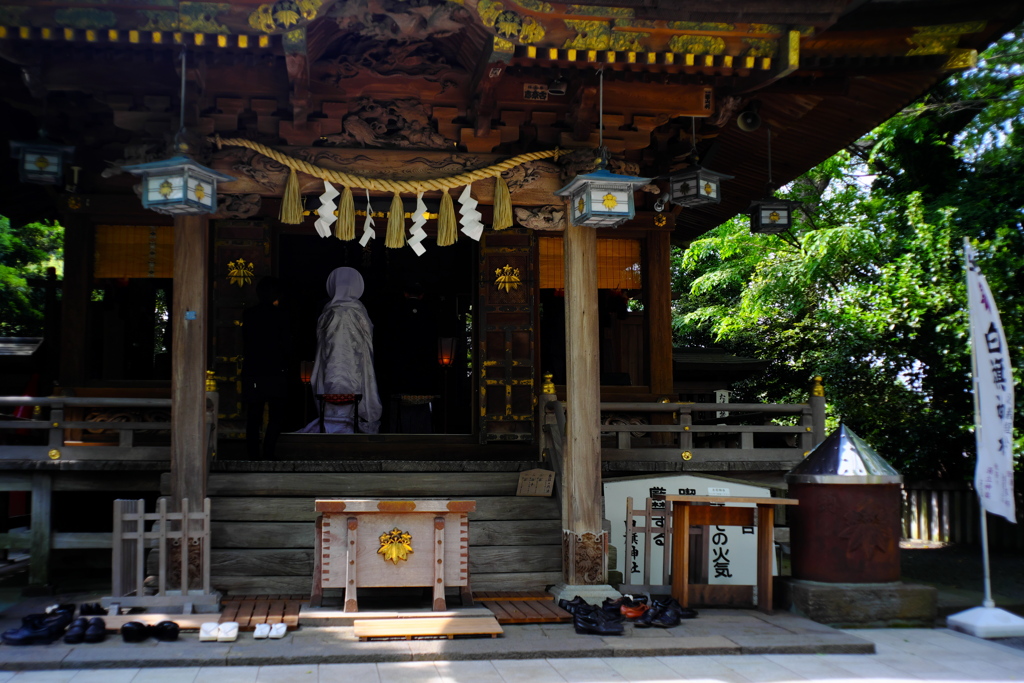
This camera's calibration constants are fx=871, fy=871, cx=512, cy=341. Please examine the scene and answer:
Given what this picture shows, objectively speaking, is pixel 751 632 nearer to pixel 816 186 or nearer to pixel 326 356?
pixel 326 356

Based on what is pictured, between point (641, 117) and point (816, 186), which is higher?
point (816, 186)

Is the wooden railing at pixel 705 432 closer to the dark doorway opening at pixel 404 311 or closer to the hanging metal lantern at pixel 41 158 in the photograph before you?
the dark doorway opening at pixel 404 311

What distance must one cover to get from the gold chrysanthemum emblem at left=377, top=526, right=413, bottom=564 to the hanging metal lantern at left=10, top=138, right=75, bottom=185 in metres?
4.63

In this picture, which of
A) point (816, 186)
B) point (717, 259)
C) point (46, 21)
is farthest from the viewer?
point (717, 259)

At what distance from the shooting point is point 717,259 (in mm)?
23469

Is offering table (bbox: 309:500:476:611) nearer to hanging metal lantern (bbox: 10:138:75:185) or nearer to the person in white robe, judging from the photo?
the person in white robe

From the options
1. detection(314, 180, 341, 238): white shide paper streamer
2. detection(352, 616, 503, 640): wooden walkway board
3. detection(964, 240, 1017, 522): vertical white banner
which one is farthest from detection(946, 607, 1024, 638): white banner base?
detection(314, 180, 341, 238): white shide paper streamer

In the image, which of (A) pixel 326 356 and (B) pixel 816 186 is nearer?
(A) pixel 326 356

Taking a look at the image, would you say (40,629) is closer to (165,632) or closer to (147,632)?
(147,632)

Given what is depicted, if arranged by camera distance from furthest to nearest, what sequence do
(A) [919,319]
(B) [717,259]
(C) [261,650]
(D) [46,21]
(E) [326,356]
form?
1. (B) [717,259]
2. (A) [919,319]
3. (E) [326,356]
4. (D) [46,21]
5. (C) [261,650]

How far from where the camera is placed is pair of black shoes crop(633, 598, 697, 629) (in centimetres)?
700

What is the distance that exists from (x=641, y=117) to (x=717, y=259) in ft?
51.1

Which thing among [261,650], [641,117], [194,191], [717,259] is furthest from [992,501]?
[717,259]

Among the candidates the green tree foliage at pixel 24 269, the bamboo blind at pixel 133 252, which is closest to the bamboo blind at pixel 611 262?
the bamboo blind at pixel 133 252
